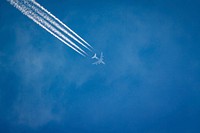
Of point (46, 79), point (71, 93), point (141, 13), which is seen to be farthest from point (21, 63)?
point (141, 13)

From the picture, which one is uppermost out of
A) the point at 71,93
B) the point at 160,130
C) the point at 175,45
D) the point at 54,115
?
the point at 175,45

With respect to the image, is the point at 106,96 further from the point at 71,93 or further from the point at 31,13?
the point at 31,13

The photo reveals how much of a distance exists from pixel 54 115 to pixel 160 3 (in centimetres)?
1234

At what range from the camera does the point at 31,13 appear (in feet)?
45.9

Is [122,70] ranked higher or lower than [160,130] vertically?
higher

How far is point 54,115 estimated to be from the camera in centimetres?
1881

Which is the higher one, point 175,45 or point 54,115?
point 175,45

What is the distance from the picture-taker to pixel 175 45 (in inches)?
709

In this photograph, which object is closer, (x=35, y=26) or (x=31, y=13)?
(x=31, y=13)

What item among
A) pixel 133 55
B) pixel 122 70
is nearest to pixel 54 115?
pixel 122 70

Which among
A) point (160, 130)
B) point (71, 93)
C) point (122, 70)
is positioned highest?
point (122, 70)

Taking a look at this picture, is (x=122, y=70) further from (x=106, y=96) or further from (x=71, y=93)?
(x=71, y=93)

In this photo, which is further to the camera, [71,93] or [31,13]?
[71,93]

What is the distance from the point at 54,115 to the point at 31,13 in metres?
8.75
